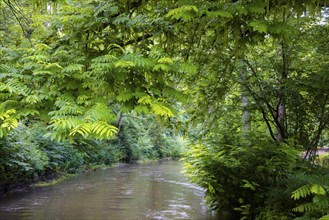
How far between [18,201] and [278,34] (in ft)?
33.1

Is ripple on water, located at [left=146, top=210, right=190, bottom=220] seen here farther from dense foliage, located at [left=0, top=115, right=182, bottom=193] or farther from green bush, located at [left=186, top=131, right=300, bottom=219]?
dense foliage, located at [left=0, top=115, right=182, bottom=193]

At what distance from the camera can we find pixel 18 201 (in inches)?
423

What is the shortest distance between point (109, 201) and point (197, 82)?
17.3 ft

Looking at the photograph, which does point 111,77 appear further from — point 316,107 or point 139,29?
point 316,107

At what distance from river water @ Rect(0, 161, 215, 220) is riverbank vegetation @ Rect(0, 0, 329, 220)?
1255mm

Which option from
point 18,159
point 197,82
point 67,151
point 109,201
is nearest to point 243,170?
point 197,82

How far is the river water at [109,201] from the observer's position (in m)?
9.23

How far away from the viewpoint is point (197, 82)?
832 centimetres

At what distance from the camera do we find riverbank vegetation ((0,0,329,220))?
10.3ft

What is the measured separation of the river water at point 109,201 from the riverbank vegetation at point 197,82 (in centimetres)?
126

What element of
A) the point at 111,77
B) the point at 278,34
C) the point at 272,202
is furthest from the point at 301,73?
the point at 111,77

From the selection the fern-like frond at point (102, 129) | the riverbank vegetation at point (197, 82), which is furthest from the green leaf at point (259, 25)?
the fern-like frond at point (102, 129)

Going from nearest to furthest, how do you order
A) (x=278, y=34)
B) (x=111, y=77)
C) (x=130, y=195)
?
1. (x=111, y=77)
2. (x=278, y=34)
3. (x=130, y=195)

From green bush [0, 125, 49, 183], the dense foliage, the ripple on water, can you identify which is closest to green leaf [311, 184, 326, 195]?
the dense foliage
